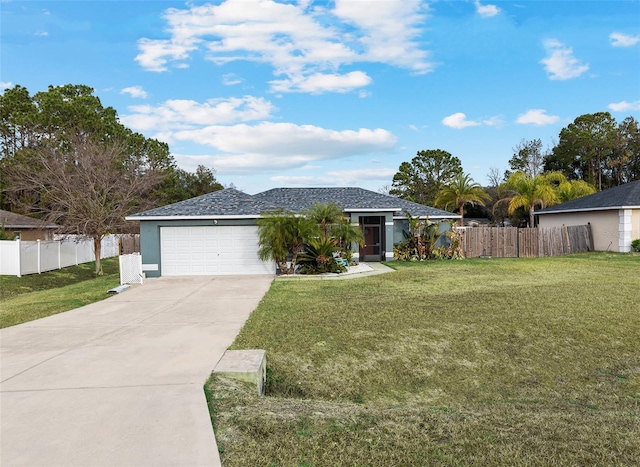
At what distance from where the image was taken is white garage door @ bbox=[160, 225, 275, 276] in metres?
15.8

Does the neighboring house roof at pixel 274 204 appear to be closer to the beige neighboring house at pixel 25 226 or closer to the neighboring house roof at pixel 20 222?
the beige neighboring house at pixel 25 226

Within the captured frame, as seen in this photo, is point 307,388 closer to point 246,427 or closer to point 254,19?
point 246,427

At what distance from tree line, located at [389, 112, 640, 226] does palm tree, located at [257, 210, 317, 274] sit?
54.5 feet

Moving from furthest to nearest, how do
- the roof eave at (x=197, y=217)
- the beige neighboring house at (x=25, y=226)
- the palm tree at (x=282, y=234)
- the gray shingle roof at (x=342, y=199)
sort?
the beige neighboring house at (x=25, y=226) < the gray shingle roof at (x=342, y=199) < the roof eave at (x=197, y=217) < the palm tree at (x=282, y=234)

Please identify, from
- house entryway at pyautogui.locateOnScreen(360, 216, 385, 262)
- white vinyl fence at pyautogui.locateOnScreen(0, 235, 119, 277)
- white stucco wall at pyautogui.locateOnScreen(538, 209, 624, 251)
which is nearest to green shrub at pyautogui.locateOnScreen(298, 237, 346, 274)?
house entryway at pyautogui.locateOnScreen(360, 216, 385, 262)

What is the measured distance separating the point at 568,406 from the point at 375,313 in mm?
4243

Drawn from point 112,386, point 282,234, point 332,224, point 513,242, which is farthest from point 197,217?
point 513,242

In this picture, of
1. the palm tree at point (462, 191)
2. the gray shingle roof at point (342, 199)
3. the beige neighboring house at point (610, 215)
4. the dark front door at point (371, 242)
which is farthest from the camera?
the palm tree at point (462, 191)

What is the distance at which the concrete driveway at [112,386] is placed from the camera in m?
3.25

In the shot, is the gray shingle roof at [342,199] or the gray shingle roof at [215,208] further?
the gray shingle roof at [342,199]

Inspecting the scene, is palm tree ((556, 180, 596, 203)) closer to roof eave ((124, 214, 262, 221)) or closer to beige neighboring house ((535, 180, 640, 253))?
beige neighboring house ((535, 180, 640, 253))

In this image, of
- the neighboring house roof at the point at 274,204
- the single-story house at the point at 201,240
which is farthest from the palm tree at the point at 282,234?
the neighboring house roof at the point at 274,204

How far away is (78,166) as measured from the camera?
2344 cm

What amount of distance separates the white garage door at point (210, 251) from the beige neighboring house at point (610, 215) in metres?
17.9
